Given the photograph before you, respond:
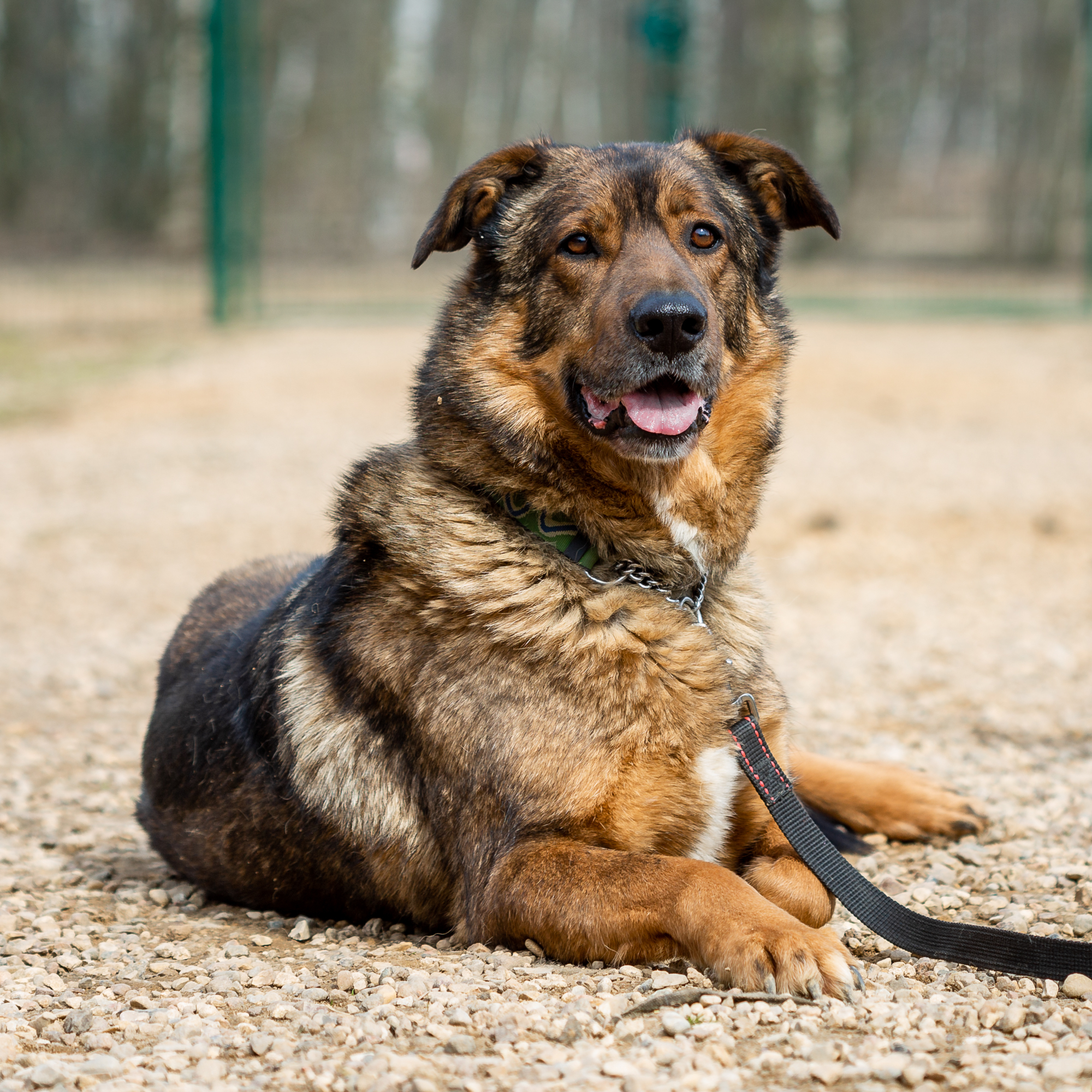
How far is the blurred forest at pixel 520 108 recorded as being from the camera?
65.6 feet

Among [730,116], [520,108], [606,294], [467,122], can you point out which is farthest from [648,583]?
[520,108]

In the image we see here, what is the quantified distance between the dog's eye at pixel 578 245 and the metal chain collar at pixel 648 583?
37.3 inches

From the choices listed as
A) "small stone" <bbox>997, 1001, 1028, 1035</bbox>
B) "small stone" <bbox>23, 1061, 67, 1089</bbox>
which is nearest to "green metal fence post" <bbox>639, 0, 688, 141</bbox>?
"small stone" <bbox>997, 1001, 1028, 1035</bbox>

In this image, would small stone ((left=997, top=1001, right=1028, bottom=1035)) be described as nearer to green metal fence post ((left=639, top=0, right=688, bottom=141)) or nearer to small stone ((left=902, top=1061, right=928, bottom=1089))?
small stone ((left=902, top=1061, right=928, bottom=1089))

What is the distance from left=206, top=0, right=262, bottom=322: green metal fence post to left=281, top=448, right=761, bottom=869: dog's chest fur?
45.7ft

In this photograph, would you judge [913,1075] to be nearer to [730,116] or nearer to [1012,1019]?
[1012,1019]

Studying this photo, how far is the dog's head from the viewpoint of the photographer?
359 cm

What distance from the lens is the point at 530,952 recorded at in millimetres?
3174

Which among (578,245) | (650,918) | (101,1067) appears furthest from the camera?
(578,245)

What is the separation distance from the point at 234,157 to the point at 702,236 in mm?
13922

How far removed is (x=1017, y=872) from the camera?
3826 mm

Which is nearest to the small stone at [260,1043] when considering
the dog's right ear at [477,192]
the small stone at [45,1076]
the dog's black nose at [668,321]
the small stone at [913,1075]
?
the small stone at [45,1076]

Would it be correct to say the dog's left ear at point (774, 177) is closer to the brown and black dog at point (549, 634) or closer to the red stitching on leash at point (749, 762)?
the brown and black dog at point (549, 634)

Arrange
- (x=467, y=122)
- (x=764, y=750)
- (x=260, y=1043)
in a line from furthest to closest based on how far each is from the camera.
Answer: (x=467, y=122) → (x=764, y=750) → (x=260, y=1043)
